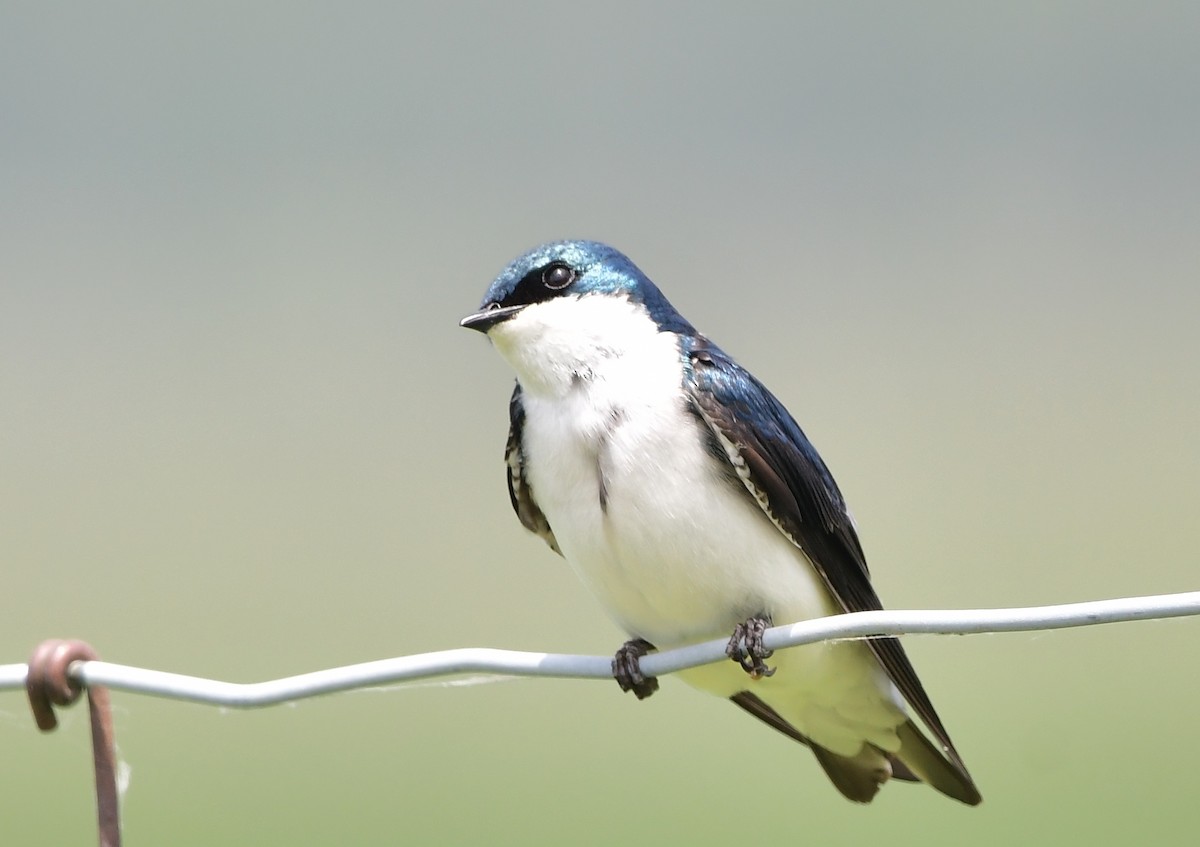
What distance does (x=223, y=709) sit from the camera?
153 cm

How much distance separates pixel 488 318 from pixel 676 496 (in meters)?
0.39

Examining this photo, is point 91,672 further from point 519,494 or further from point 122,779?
point 519,494

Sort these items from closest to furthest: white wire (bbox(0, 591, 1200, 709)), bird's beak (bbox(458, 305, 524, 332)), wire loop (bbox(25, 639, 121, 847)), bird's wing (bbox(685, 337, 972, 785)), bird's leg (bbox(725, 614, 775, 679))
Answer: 1. white wire (bbox(0, 591, 1200, 709))
2. wire loop (bbox(25, 639, 121, 847))
3. bird's leg (bbox(725, 614, 775, 679))
4. bird's wing (bbox(685, 337, 972, 785))
5. bird's beak (bbox(458, 305, 524, 332))

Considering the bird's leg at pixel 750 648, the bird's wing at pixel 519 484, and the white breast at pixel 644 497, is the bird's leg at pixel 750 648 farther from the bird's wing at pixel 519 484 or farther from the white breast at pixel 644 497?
the bird's wing at pixel 519 484

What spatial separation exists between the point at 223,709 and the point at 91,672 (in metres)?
0.13

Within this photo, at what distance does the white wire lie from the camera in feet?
4.23

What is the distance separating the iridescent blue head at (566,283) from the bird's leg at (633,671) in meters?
0.46

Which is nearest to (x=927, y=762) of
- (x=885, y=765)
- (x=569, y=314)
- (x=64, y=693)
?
(x=885, y=765)

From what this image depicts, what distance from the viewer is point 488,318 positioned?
2.16 m

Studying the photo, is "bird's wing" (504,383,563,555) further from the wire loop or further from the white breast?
the wire loop

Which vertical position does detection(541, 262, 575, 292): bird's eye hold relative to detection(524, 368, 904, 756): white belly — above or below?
above

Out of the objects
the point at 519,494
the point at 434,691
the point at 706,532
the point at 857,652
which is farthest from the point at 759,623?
the point at 434,691

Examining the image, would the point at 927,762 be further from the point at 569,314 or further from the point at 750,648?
the point at 569,314

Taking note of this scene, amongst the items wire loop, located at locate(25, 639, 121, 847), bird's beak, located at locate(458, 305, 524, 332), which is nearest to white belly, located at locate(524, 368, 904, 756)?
bird's beak, located at locate(458, 305, 524, 332)
